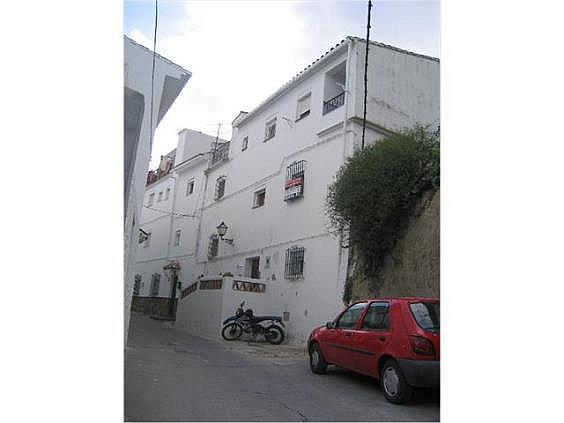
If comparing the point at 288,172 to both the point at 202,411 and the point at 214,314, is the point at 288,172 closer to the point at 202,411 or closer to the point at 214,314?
the point at 214,314

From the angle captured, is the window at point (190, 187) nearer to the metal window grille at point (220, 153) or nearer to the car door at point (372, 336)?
the metal window grille at point (220, 153)

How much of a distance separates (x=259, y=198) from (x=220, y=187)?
3.22 metres

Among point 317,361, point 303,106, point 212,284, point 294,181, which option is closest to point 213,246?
point 212,284

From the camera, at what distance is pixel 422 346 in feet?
15.8

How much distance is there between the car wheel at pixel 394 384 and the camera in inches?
192

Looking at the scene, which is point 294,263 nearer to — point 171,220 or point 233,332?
point 233,332

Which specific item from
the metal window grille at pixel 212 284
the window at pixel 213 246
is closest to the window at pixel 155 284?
the window at pixel 213 246

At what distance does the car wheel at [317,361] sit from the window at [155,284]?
48.5 feet

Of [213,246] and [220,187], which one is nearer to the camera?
[213,246]

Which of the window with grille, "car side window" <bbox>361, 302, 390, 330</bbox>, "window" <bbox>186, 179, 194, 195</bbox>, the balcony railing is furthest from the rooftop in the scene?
"car side window" <bbox>361, 302, 390, 330</bbox>

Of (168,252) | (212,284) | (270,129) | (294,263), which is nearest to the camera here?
(294,263)
